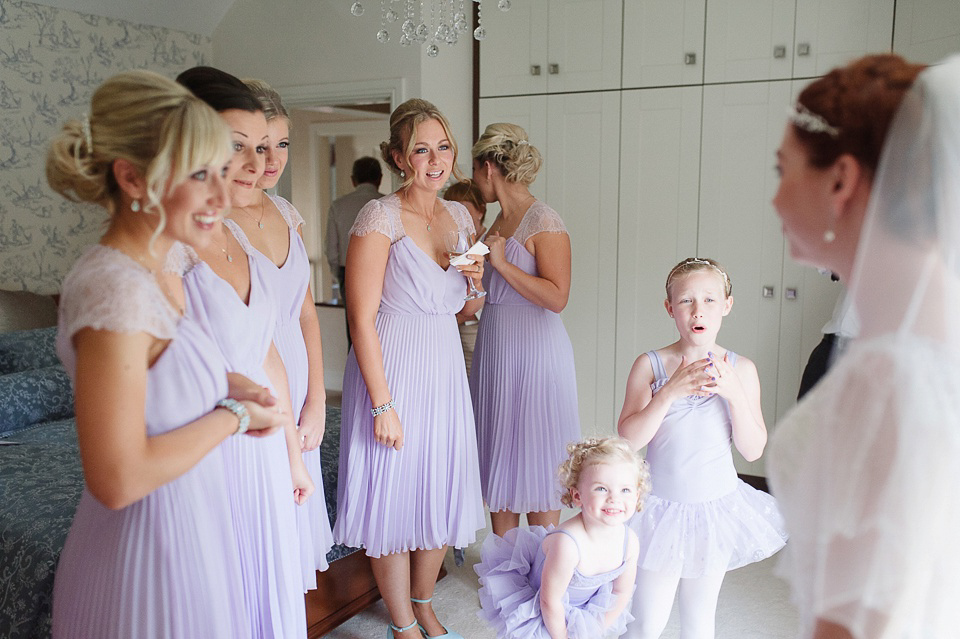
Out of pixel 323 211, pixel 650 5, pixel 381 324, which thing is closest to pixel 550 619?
pixel 381 324

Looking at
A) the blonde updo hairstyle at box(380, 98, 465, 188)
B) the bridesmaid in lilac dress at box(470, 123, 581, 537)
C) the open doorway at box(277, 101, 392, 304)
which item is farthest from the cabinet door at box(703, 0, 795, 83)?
the open doorway at box(277, 101, 392, 304)

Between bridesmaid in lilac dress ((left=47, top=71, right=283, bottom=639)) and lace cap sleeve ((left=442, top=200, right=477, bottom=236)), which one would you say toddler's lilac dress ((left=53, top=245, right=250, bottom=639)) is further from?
lace cap sleeve ((left=442, top=200, right=477, bottom=236))

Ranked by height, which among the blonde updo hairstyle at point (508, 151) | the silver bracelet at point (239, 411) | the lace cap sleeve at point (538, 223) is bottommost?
the silver bracelet at point (239, 411)

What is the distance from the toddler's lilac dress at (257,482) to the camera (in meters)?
1.40

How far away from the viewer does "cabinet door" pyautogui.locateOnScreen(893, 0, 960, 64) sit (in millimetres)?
3121

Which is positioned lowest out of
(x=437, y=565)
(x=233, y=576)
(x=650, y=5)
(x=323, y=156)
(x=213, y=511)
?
(x=437, y=565)

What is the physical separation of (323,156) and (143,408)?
4926mm

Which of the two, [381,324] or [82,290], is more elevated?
[82,290]

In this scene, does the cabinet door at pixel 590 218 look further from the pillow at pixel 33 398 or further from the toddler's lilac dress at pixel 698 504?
the pillow at pixel 33 398

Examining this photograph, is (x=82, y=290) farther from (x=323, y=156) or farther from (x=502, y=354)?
(x=323, y=156)

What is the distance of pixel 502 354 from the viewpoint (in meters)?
2.71

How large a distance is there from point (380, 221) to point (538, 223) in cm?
61

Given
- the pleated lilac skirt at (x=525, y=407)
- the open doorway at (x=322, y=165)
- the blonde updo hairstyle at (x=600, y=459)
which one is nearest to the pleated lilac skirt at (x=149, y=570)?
the blonde updo hairstyle at (x=600, y=459)

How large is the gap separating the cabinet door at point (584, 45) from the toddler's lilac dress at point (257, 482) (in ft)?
9.24
